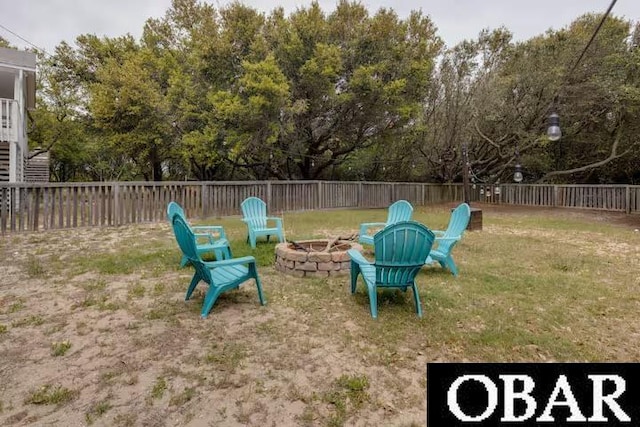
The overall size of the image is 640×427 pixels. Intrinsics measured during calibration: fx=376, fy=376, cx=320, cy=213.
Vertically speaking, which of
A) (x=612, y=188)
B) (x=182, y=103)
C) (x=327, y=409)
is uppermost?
(x=182, y=103)

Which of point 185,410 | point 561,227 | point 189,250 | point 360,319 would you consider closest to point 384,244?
point 360,319

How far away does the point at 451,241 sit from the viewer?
468 cm

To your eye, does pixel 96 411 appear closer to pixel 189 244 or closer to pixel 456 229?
pixel 189 244

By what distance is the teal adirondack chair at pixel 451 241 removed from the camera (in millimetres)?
4648

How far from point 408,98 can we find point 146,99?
10.4 meters

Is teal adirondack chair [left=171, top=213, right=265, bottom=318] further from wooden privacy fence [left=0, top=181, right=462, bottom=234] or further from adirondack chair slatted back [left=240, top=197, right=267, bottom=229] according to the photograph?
wooden privacy fence [left=0, top=181, right=462, bottom=234]

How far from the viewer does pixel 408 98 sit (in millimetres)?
14094

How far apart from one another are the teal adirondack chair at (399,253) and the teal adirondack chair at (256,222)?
10.9 feet

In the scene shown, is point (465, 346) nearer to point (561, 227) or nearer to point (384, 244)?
point (384, 244)

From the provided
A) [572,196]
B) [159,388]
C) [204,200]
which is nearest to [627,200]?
[572,196]

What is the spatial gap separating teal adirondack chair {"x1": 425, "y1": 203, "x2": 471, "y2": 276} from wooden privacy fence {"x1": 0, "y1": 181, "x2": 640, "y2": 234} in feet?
24.4

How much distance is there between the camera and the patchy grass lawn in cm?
204

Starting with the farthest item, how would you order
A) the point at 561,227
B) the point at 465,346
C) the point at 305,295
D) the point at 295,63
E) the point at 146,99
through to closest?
the point at 146,99 < the point at 295,63 < the point at 561,227 < the point at 305,295 < the point at 465,346

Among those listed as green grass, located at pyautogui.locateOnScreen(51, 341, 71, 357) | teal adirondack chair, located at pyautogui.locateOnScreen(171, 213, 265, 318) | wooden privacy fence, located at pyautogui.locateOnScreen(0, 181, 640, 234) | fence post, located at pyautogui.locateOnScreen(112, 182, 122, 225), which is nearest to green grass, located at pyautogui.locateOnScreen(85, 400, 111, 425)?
green grass, located at pyautogui.locateOnScreen(51, 341, 71, 357)
